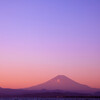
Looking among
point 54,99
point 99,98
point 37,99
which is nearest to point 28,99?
point 37,99

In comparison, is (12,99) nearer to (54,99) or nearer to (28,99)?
(28,99)

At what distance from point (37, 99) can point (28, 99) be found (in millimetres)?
2258

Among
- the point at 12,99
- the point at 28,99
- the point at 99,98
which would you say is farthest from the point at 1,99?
the point at 99,98

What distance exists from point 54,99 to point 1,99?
13109 millimetres

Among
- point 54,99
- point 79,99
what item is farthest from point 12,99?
point 79,99

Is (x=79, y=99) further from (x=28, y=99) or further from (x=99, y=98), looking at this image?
(x=28, y=99)

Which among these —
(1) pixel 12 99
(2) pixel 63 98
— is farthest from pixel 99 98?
(1) pixel 12 99

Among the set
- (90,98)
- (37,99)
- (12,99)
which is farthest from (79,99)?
(12,99)

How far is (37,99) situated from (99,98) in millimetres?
15776

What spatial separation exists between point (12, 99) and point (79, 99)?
16839mm

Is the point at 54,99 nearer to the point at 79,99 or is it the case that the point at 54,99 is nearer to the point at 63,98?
the point at 63,98

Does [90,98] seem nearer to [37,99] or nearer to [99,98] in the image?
[99,98]

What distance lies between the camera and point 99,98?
214 feet

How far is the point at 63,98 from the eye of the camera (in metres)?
64.6
